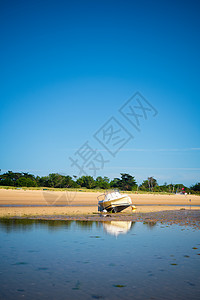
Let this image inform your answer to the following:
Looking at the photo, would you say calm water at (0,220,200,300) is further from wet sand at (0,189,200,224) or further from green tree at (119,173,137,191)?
green tree at (119,173,137,191)

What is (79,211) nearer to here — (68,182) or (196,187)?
(68,182)

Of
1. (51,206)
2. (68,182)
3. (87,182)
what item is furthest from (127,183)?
(51,206)

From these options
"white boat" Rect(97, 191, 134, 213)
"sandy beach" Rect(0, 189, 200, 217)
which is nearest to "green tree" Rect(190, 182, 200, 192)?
"sandy beach" Rect(0, 189, 200, 217)

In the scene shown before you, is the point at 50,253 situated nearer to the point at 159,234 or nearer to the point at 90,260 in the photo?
the point at 90,260

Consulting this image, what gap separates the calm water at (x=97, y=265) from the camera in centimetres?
751

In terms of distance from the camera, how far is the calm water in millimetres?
7508

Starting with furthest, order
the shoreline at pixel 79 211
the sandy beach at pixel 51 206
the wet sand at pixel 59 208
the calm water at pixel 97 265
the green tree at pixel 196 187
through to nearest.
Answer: the green tree at pixel 196 187 < the sandy beach at pixel 51 206 < the wet sand at pixel 59 208 < the shoreline at pixel 79 211 < the calm water at pixel 97 265

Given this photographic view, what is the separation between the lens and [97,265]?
1000 centimetres

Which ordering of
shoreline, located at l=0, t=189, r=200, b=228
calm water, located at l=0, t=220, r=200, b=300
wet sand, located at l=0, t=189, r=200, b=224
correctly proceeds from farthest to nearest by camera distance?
wet sand, located at l=0, t=189, r=200, b=224 → shoreline, located at l=0, t=189, r=200, b=228 → calm water, located at l=0, t=220, r=200, b=300

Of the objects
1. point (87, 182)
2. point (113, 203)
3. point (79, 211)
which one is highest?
point (87, 182)

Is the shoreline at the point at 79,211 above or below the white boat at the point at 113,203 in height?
below

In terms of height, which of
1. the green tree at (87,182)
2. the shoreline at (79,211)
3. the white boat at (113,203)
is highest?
the green tree at (87,182)

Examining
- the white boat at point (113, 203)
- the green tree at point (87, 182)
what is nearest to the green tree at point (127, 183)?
the green tree at point (87, 182)

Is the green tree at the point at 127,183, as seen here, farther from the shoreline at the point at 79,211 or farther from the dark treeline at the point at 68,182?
the shoreline at the point at 79,211
